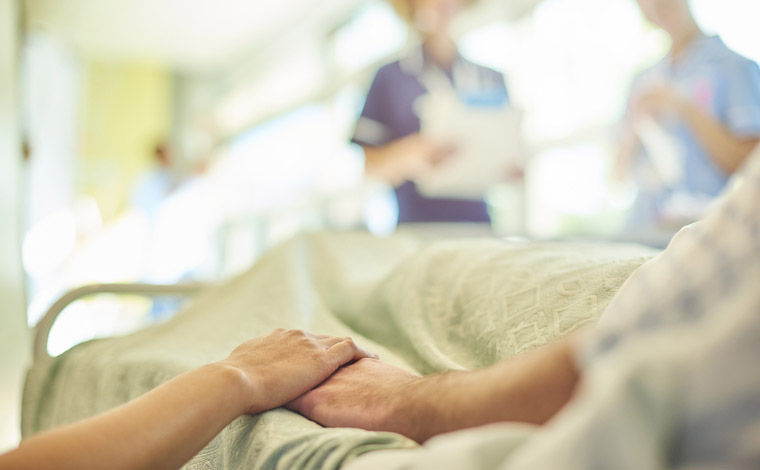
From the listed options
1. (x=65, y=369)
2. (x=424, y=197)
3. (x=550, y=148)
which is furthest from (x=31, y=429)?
(x=550, y=148)

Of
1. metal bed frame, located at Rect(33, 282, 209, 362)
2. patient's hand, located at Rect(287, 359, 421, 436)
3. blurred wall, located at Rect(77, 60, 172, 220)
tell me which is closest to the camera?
patient's hand, located at Rect(287, 359, 421, 436)

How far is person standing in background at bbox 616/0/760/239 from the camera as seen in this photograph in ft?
5.63

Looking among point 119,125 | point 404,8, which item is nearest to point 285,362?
point 404,8

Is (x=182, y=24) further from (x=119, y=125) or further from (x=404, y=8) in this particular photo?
(x=404, y=8)

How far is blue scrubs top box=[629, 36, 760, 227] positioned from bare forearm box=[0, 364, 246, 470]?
154 cm

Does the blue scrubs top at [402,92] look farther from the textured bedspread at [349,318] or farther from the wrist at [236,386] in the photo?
the wrist at [236,386]

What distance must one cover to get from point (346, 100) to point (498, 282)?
437cm

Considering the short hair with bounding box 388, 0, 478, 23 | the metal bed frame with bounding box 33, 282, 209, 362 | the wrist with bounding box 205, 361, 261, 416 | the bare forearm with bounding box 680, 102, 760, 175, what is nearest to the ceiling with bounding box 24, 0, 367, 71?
the short hair with bounding box 388, 0, 478, 23

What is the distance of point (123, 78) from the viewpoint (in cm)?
722

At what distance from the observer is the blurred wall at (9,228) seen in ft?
5.74

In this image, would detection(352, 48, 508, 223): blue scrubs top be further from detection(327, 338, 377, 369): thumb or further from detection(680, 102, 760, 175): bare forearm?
detection(327, 338, 377, 369): thumb

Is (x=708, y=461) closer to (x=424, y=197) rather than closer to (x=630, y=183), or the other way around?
(x=424, y=197)

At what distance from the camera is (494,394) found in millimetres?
576

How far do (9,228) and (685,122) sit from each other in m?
1.90
